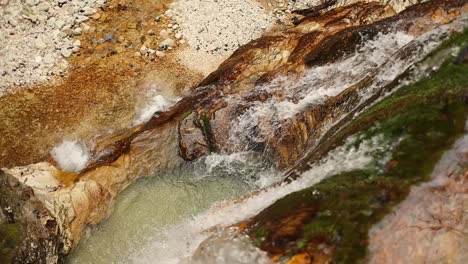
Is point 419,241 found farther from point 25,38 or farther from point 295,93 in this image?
point 25,38

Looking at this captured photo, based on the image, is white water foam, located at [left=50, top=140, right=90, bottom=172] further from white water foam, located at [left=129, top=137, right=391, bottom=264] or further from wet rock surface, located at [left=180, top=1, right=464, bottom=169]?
white water foam, located at [left=129, top=137, right=391, bottom=264]

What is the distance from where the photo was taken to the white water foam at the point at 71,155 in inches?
474

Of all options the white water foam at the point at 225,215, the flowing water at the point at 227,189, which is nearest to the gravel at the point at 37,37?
the flowing water at the point at 227,189

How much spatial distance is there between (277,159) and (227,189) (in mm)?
1258

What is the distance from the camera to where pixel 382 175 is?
7816mm

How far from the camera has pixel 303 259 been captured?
7.29 metres

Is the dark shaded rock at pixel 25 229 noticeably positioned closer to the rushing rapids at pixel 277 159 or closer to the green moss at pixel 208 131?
the rushing rapids at pixel 277 159

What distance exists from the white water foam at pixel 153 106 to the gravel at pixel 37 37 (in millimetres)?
2634

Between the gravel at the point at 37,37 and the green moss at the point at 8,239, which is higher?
the gravel at the point at 37,37

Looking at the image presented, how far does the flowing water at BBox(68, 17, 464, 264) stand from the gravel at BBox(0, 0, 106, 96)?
5079mm

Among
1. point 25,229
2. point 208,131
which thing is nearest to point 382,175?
point 208,131

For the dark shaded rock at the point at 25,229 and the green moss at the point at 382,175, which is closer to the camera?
the green moss at the point at 382,175

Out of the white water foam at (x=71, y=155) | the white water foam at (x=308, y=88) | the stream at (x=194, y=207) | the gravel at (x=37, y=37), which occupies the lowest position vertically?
the stream at (x=194, y=207)

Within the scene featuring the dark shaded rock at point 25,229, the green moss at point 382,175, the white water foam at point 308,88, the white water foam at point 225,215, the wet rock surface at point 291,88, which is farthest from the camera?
the white water foam at point 308,88
